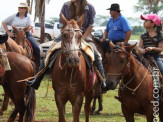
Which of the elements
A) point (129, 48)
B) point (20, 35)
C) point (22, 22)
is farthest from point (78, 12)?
point (22, 22)

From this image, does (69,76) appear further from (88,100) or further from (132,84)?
(88,100)

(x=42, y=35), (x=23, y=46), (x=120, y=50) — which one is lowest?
(x=42, y=35)

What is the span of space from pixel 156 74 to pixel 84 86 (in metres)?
1.53

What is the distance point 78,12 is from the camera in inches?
387

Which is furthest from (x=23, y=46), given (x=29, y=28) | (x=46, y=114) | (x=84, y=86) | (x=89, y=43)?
(x=84, y=86)

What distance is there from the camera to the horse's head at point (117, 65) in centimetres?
862

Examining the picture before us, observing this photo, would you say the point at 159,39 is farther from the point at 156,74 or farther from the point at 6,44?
the point at 6,44

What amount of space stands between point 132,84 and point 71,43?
5.06ft

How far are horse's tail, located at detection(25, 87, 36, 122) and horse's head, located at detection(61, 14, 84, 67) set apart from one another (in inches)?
95.2

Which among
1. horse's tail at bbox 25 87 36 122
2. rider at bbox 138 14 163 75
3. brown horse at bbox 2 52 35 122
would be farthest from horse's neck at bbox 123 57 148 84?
horse's tail at bbox 25 87 36 122

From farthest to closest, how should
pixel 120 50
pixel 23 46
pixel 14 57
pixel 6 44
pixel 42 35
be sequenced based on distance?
pixel 42 35 < pixel 23 46 < pixel 6 44 < pixel 14 57 < pixel 120 50

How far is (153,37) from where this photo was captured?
9.52m

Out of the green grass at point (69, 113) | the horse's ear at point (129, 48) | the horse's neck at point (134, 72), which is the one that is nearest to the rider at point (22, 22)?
the green grass at point (69, 113)

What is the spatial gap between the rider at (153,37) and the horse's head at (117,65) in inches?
29.9
